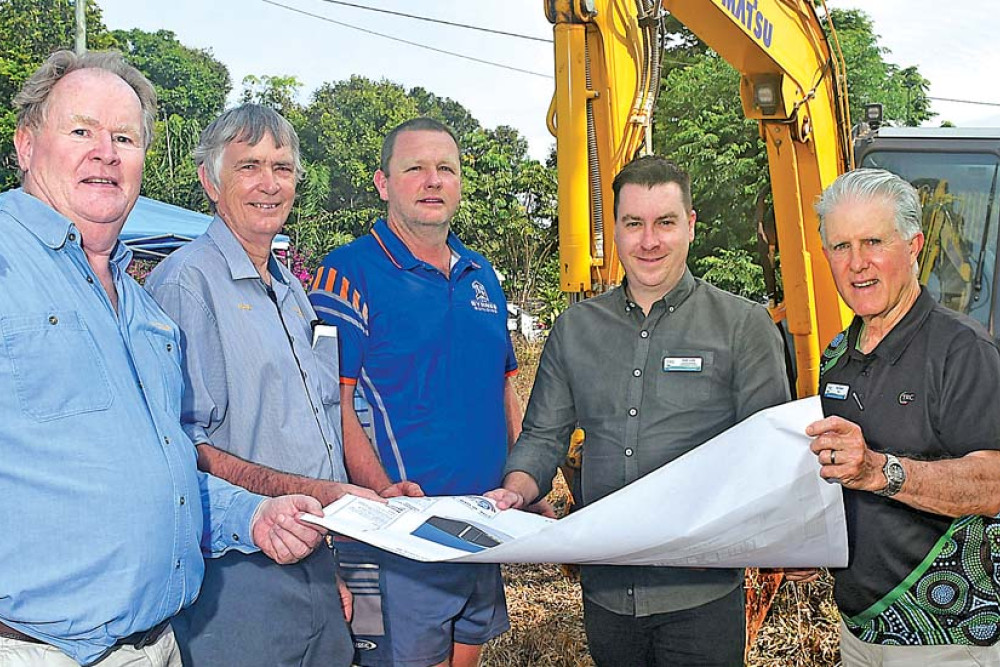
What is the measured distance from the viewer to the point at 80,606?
1.92 meters

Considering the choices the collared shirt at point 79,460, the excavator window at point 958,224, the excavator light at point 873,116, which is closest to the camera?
the collared shirt at point 79,460

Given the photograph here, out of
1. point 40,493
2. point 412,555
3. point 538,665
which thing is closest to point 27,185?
point 40,493

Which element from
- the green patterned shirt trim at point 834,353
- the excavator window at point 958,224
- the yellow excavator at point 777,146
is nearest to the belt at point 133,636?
the green patterned shirt trim at point 834,353

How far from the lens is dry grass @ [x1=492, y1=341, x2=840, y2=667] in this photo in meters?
4.75

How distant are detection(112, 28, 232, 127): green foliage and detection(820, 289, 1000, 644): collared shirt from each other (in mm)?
54652

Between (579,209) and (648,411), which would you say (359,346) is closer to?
(648,411)

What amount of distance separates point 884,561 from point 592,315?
3.74 feet

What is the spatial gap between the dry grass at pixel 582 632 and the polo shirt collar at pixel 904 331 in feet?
8.05

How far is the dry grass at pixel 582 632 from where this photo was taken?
475 centimetres

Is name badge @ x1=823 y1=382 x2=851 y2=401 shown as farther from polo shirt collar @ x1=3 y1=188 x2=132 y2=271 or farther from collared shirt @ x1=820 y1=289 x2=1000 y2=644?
polo shirt collar @ x1=3 y1=188 x2=132 y2=271

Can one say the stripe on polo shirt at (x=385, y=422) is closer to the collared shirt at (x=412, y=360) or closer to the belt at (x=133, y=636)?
the collared shirt at (x=412, y=360)

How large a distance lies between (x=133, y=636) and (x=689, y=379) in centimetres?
167

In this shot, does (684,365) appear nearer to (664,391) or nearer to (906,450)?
(664,391)

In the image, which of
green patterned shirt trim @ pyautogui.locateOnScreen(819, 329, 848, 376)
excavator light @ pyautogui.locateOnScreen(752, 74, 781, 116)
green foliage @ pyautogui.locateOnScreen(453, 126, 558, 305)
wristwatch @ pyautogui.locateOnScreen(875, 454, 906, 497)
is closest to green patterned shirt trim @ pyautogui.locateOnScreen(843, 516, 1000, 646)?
wristwatch @ pyautogui.locateOnScreen(875, 454, 906, 497)
